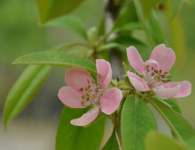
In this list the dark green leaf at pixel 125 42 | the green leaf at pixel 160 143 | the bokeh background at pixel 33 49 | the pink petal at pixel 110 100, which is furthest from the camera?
the bokeh background at pixel 33 49

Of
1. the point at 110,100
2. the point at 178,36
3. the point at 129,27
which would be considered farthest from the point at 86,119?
the point at 178,36

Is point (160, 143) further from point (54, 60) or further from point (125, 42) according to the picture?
point (125, 42)

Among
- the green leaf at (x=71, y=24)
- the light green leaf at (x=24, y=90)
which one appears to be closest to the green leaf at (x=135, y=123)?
the light green leaf at (x=24, y=90)

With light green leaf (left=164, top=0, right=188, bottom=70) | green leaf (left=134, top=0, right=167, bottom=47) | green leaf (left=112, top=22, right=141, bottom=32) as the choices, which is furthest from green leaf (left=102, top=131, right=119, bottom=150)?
light green leaf (left=164, top=0, right=188, bottom=70)

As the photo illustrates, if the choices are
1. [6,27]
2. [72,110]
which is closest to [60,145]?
[72,110]

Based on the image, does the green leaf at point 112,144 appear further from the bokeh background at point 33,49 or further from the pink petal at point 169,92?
the bokeh background at point 33,49

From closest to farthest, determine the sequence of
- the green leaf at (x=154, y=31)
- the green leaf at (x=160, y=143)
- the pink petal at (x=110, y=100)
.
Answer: the green leaf at (x=160, y=143)
the pink petal at (x=110, y=100)
the green leaf at (x=154, y=31)
